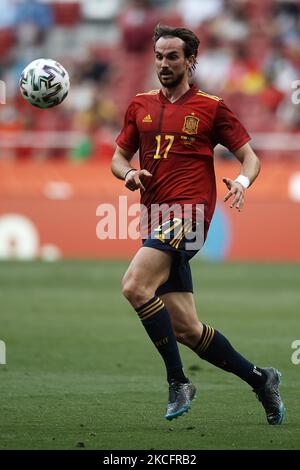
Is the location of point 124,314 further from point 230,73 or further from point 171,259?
point 230,73

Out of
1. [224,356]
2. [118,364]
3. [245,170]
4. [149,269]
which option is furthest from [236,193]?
[118,364]

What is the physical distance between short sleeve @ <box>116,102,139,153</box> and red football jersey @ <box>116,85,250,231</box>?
7 centimetres

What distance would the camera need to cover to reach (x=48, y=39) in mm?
26188

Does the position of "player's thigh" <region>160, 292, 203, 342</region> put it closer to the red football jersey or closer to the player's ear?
the red football jersey

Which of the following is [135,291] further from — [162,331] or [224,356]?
[224,356]

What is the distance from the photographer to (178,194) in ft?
24.4

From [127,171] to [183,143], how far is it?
43 cm

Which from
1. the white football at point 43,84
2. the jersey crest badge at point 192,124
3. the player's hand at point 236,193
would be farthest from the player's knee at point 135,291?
the white football at point 43,84

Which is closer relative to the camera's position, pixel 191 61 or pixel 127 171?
pixel 127 171

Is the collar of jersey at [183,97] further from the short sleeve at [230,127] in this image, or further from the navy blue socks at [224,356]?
the navy blue socks at [224,356]

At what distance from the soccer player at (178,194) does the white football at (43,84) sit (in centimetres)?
58

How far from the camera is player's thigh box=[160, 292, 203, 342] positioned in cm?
738

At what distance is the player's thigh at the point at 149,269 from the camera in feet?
23.4

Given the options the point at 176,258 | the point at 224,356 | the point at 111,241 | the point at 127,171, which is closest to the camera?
the point at 176,258
